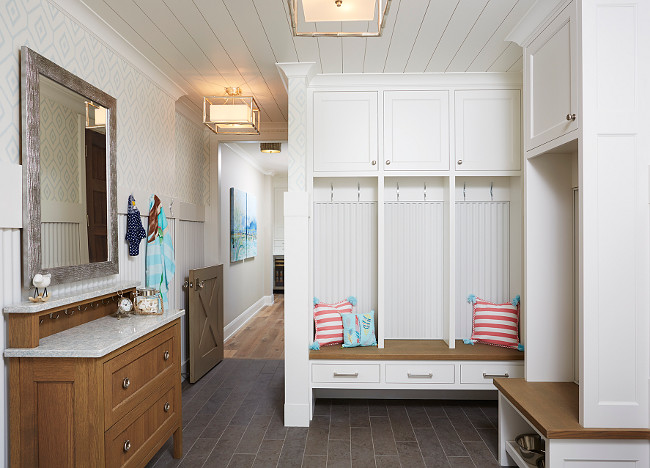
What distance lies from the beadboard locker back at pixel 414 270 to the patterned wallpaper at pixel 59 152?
2.24 metres

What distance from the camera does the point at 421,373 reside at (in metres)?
3.12

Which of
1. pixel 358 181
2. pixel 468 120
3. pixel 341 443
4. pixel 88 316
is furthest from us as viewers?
pixel 358 181

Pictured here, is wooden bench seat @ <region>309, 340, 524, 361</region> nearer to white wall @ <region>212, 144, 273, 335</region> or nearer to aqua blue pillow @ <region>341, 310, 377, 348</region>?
aqua blue pillow @ <region>341, 310, 377, 348</region>

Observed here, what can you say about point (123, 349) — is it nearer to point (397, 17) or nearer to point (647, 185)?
point (397, 17)

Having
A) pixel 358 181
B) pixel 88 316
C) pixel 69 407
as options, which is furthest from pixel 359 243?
pixel 69 407

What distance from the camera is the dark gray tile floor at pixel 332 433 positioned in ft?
8.56

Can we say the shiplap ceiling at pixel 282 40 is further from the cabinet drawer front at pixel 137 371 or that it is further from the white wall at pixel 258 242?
the white wall at pixel 258 242

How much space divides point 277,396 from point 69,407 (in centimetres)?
205

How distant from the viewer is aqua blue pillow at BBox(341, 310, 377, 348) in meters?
3.28

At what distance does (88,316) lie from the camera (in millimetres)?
2404

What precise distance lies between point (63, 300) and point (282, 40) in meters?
1.95

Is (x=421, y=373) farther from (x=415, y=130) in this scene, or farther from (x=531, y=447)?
(x=415, y=130)

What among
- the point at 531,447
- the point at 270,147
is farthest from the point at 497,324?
the point at 270,147

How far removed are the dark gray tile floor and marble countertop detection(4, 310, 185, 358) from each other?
2.92 ft
